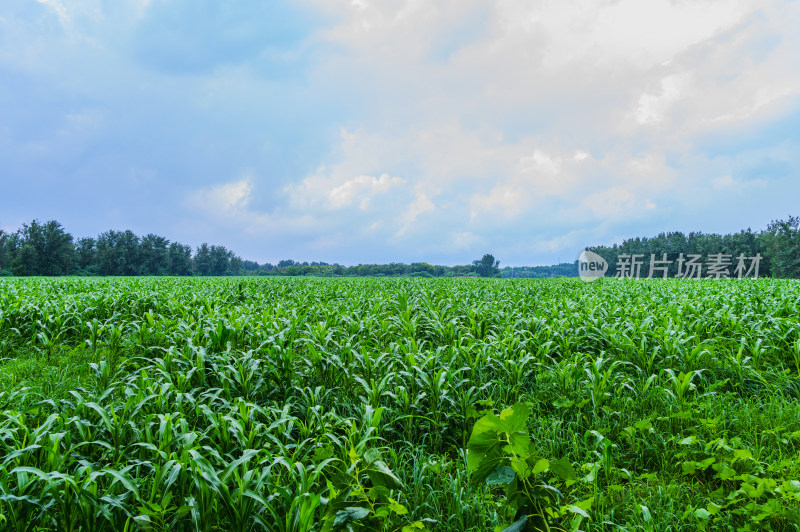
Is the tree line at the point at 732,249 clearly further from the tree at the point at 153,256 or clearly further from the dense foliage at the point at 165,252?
the tree at the point at 153,256

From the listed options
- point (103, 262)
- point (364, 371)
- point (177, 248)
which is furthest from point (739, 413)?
point (177, 248)

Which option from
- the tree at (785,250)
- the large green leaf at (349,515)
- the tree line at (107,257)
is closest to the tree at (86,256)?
the tree line at (107,257)

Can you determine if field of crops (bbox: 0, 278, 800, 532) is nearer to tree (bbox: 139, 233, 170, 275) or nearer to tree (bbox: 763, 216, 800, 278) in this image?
tree (bbox: 763, 216, 800, 278)

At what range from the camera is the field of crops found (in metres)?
1.89

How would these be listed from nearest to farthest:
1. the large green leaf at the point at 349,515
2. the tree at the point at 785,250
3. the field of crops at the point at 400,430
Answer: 1. the large green leaf at the point at 349,515
2. the field of crops at the point at 400,430
3. the tree at the point at 785,250

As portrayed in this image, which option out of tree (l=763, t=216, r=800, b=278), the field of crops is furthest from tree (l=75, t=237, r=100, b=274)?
tree (l=763, t=216, r=800, b=278)

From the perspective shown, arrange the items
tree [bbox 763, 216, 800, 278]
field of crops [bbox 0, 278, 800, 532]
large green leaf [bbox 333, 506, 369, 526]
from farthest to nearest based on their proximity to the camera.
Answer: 1. tree [bbox 763, 216, 800, 278]
2. field of crops [bbox 0, 278, 800, 532]
3. large green leaf [bbox 333, 506, 369, 526]

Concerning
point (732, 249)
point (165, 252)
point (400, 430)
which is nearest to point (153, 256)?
point (165, 252)

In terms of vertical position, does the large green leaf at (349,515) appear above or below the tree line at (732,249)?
below

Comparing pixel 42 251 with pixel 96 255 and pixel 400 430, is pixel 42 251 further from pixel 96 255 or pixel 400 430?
pixel 400 430

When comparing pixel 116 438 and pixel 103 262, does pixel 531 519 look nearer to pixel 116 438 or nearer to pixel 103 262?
pixel 116 438

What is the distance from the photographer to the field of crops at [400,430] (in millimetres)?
1894

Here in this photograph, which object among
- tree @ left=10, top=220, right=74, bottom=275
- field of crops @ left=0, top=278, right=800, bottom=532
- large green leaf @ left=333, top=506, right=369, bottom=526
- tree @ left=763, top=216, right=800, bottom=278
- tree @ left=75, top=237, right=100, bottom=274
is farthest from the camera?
tree @ left=75, top=237, right=100, bottom=274

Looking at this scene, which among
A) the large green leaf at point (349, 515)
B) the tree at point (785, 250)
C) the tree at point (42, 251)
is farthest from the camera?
the tree at point (42, 251)
